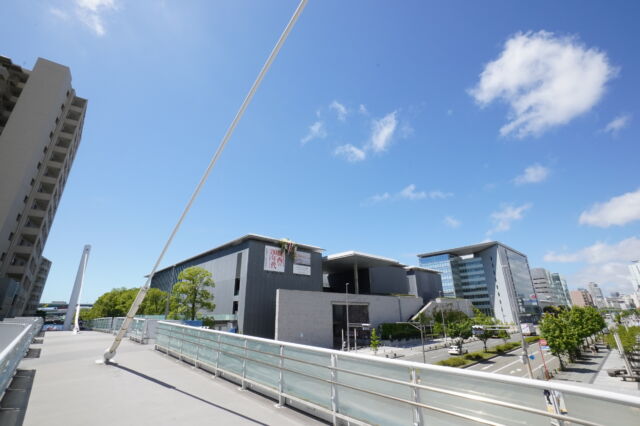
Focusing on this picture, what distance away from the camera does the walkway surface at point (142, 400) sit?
4.46 meters

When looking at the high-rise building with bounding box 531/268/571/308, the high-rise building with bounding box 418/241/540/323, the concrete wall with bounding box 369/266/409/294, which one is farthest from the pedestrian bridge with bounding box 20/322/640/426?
the high-rise building with bounding box 531/268/571/308

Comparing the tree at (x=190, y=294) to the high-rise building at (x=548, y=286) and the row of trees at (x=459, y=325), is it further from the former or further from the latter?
the high-rise building at (x=548, y=286)

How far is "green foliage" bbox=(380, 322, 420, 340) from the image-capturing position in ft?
151

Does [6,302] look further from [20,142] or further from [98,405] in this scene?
[98,405]

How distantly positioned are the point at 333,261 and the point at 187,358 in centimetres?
4437

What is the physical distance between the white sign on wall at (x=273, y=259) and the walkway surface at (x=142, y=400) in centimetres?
3247

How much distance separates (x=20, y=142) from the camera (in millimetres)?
32250

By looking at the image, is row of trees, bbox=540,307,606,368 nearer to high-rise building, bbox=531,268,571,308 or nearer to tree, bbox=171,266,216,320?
tree, bbox=171,266,216,320

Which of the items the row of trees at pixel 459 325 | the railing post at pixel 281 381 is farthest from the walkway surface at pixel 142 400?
the row of trees at pixel 459 325

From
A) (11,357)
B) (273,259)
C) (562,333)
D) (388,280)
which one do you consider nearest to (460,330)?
(562,333)

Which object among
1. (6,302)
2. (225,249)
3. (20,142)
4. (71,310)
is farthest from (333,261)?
(20,142)

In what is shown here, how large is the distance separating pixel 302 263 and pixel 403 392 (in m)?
41.5

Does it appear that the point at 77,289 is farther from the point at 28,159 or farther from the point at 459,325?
the point at 459,325

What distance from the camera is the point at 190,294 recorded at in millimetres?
37656
